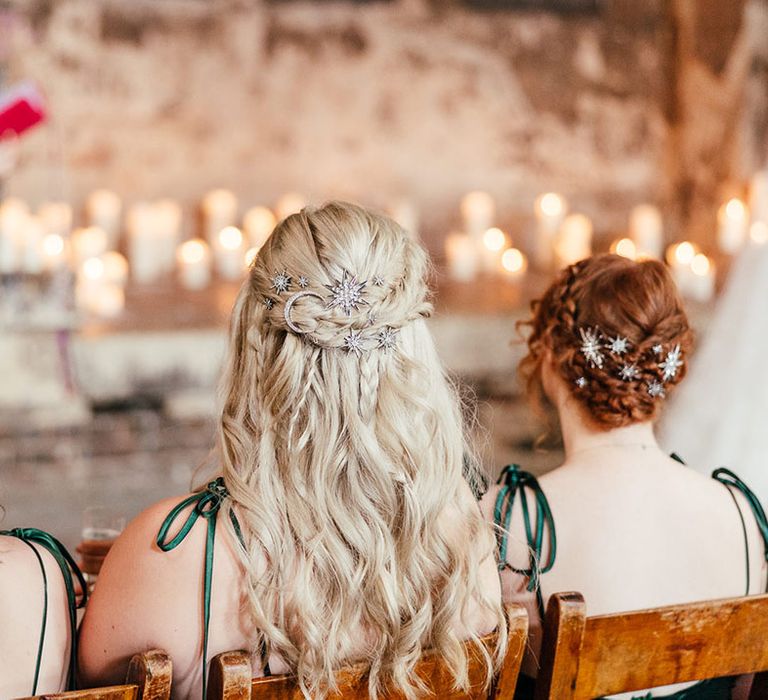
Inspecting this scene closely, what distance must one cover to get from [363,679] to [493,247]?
162 inches

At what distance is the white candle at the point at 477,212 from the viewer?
5328mm

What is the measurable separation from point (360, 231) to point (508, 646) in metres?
0.60

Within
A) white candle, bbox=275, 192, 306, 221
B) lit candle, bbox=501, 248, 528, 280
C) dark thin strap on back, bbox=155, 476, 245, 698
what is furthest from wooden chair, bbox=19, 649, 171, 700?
lit candle, bbox=501, 248, 528, 280

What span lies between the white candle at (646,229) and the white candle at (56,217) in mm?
2848

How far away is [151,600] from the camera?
4.54 feet

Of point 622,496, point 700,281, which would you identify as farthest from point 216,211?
point 622,496

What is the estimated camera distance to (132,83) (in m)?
4.80

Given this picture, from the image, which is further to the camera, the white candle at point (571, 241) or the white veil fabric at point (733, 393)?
the white candle at point (571, 241)

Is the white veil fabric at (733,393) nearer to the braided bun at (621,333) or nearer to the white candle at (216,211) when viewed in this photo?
the braided bun at (621,333)

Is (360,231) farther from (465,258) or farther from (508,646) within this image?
(465,258)

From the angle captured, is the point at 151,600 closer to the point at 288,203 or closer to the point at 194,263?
the point at 194,263

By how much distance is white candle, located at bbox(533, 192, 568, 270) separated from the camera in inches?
212

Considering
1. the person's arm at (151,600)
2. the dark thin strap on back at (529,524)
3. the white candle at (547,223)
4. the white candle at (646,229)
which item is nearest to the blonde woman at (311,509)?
the person's arm at (151,600)

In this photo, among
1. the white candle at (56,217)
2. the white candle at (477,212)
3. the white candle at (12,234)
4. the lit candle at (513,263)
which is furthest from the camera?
the white candle at (477,212)
